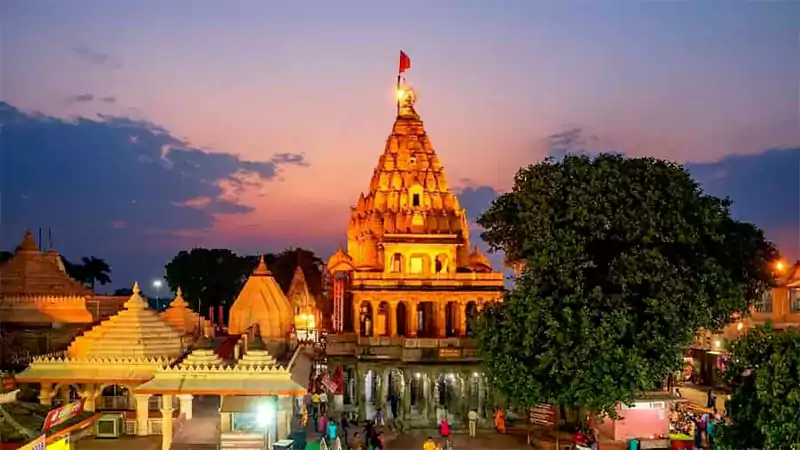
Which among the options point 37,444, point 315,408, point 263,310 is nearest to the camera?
point 37,444

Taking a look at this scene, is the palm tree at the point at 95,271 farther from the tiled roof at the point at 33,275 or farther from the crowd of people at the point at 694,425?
the crowd of people at the point at 694,425

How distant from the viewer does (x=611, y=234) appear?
22.0m

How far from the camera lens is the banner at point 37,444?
43.4 feet

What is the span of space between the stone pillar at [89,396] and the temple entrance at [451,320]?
17308mm

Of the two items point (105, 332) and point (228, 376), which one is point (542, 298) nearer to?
point (228, 376)

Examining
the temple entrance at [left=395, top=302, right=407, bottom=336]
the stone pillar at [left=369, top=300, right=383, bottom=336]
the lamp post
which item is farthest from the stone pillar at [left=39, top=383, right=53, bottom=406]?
the temple entrance at [left=395, top=302, right=407, bottom=336]

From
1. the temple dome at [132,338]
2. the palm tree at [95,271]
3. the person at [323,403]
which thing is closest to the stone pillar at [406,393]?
the person at [323,403]

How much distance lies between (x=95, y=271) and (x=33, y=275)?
129ft

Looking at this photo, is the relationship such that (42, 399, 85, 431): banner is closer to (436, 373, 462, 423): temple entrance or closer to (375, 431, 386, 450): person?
(375, 431, 386, 450): person

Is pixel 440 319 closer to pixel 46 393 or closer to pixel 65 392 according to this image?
pixel 65 392

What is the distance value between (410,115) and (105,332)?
2174cm

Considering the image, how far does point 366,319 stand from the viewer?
38.4 m

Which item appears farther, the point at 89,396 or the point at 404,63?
the point at 404,63

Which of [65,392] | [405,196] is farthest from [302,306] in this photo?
[65,392]
